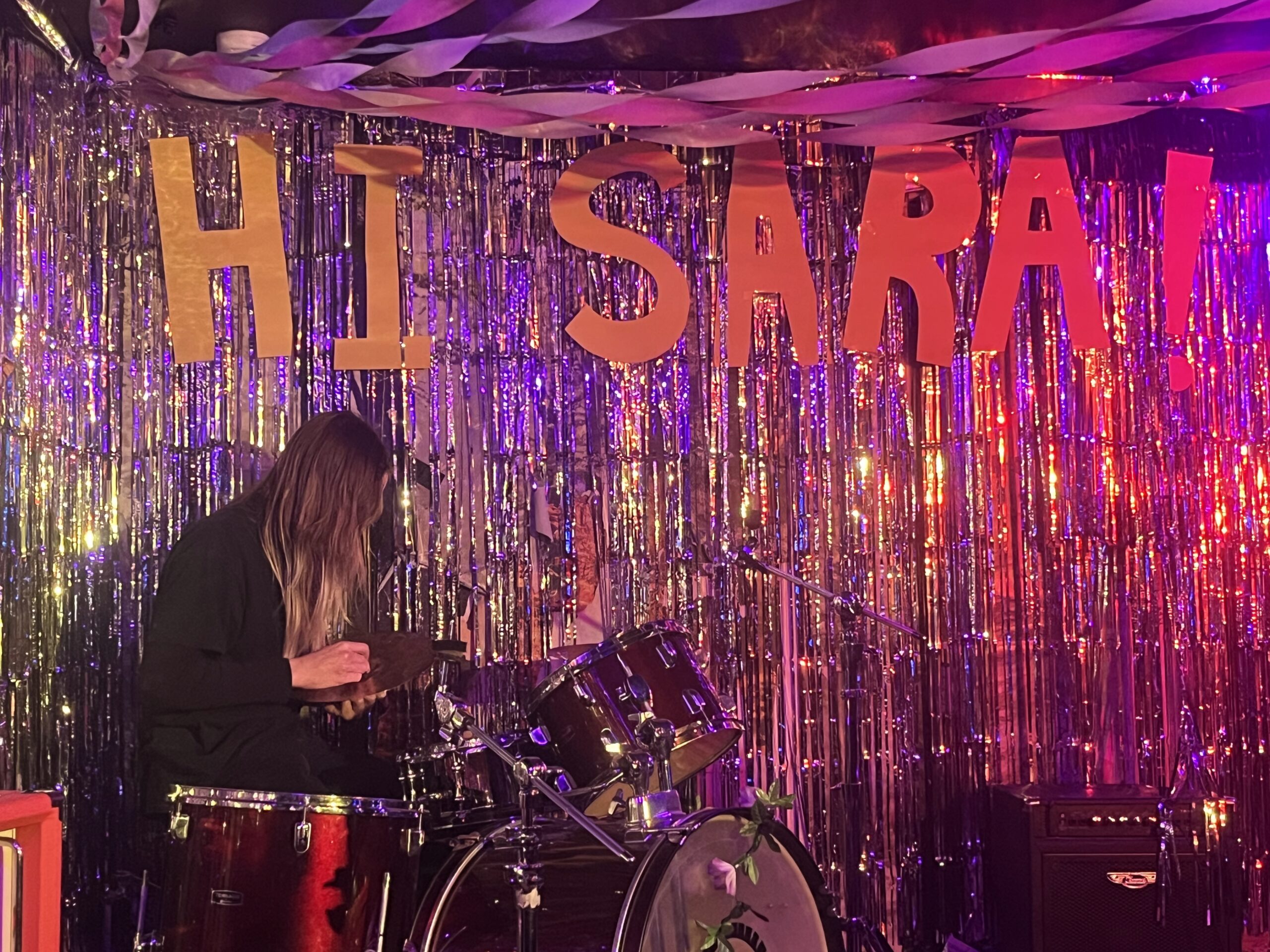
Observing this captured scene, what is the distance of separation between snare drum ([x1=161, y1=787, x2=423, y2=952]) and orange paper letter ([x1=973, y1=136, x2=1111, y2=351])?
2.60 meters

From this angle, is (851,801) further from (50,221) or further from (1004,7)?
(50,221)

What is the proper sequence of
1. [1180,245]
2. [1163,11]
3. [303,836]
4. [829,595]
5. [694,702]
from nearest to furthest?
[303,836] < [694,702] < [1163,11] < [829,595] < [1180,245]

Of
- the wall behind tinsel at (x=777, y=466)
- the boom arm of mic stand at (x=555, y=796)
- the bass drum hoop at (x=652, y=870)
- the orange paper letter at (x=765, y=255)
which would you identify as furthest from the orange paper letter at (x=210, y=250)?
the bass drum hoop at (x=652, y=870)

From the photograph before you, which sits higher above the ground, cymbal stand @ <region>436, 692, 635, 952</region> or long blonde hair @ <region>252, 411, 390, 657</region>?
long blonde hair @ <region>252, 411, 390, 657</region>

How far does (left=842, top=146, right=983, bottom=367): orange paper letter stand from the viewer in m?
4.42

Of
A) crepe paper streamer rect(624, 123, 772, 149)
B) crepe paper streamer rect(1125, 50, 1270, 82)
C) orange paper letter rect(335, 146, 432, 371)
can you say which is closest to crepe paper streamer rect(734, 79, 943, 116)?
crepe paper streamer rect(624, 123, 772, 149)

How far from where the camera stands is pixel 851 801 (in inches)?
170

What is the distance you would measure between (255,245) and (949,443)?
7.64 feet

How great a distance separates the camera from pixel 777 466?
14.4 ft

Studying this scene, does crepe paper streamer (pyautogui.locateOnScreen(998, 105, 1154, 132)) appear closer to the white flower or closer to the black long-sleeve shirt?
the white flower

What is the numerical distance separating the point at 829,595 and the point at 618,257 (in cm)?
129

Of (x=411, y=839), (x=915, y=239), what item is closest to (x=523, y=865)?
(x=411, y=839)

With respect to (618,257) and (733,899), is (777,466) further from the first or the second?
(733,899)

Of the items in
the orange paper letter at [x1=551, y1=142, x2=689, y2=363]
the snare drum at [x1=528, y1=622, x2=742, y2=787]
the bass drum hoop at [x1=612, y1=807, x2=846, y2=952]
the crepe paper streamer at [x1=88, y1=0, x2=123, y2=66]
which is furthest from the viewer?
the orange paper letter at [x1=551, y1=142, x2=689, y2=363]
